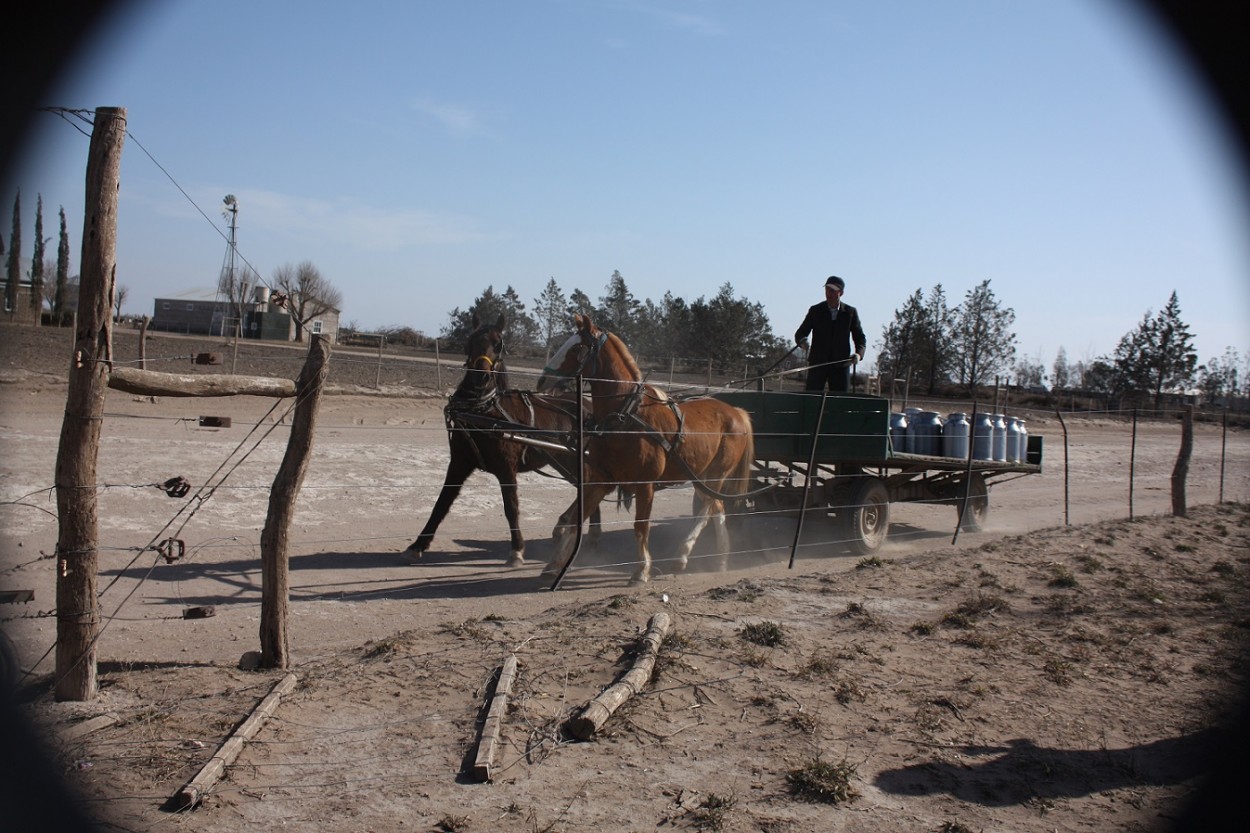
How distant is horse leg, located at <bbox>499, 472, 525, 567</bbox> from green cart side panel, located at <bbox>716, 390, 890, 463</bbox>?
2932mm

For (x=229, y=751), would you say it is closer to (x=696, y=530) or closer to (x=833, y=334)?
(x=696, y=530)

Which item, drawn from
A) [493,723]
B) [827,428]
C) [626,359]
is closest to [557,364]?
[626,359]

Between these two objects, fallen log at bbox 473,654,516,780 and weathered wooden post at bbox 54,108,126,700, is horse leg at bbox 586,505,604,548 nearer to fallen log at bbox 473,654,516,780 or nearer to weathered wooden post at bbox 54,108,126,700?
fallen log at bbox 473,654,516,780

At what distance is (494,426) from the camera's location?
8.14 m

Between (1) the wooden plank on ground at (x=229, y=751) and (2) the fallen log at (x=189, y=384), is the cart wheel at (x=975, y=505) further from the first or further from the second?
(1) the wooden plank on ground at (x=229, y=751)

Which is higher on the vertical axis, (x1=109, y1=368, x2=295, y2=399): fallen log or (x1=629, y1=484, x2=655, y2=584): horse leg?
(x1=109, y1=368, x2=295, y2=399): fallen log

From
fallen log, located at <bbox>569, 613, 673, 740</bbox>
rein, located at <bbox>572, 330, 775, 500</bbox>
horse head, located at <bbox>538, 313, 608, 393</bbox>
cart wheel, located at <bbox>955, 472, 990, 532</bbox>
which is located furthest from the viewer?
cart wheel, located at <bbox>955, 472, 990, 532</bbox>

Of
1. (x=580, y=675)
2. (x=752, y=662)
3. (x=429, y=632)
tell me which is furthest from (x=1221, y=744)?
(x=429, y=632)

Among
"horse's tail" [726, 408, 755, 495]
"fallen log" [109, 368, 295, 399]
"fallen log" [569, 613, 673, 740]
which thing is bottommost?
"fallen log" [569, 613, 673, 740]

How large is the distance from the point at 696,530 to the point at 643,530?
3.14 ft

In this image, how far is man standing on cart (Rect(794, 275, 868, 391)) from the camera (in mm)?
9898

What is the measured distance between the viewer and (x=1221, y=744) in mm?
4387

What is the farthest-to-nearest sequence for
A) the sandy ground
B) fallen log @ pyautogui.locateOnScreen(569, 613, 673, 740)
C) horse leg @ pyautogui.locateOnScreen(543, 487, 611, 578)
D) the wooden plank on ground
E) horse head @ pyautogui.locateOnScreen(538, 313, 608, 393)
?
horse head @ pyautogui.locateOnScreen(538, 313, 608, 393)
horse leg @ pyautogui.locateOnScreen(543, 487, 611, 578)
fallen log @ pyautogui.locateOnScreen(569, 613, 673, 740)
the sandy ground
the wooden plank on ground

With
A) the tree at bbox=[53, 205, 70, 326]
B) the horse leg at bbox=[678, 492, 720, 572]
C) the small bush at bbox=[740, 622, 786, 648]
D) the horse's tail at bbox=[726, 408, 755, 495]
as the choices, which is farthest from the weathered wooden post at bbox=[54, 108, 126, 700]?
the tree at bbox=[53, 205, 70, 326]
